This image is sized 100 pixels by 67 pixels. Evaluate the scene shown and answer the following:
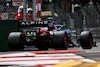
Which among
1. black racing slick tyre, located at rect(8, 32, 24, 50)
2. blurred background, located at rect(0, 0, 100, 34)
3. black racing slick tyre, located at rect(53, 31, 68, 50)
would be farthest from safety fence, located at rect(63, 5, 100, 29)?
black racing slick tyre, located at rect(8, 32, 24, 50)

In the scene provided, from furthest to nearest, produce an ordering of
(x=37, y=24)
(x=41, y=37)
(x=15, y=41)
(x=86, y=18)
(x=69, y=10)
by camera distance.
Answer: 1. (x=69, y=10)
2. (x=86, y=18)
3. (x=37, y=24)
4. (x=41, y=37)
5. (x=15, y=41)

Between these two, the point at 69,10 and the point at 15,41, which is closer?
the point at 15,41

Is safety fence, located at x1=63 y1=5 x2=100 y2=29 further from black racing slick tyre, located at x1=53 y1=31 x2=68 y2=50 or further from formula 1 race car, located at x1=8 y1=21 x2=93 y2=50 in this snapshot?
black racing slick tyre, located at x1=53 y1=31 x2=68 y2=50

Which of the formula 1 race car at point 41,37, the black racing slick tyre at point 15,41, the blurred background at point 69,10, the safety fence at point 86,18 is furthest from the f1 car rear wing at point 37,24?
the safety fence at point 86,18

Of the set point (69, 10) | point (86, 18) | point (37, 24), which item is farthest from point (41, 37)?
point (69, 10)

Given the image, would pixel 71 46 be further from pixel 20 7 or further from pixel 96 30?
pixel 96 30

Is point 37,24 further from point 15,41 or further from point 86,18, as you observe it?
point 86,18

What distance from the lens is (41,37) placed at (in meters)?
9.51

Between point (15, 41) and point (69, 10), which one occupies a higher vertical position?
point (69, 10)

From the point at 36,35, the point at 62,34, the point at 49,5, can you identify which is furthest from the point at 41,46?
the point at 49,5

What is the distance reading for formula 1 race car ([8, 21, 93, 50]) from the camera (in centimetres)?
887

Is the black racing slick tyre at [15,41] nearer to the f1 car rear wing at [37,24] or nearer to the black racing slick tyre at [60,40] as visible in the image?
the f1 car rear wing at [37,24]

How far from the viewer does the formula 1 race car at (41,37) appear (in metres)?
8.87

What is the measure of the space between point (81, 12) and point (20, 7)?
929 inches
